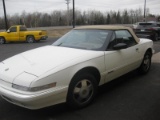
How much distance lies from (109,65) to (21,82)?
1896 mm

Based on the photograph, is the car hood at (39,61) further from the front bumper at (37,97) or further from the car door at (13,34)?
the car door at (13,34)

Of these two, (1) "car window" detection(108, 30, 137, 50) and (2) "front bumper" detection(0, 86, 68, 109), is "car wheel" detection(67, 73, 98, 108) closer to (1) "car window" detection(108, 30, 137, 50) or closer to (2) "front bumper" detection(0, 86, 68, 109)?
(2) "front bumper" detection(0, 86, 68, 109)

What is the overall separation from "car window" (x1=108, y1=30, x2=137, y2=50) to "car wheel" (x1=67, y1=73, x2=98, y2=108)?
3.11ft

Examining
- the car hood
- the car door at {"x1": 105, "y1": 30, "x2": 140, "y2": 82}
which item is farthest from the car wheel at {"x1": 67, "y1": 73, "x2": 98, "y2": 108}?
the car door at {"x1": 105, "y1": 30, "x2": 140, "y2": 82}

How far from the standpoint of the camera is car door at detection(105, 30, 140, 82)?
4.63 m

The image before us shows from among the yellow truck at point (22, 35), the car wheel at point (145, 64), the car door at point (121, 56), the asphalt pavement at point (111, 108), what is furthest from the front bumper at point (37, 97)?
the yellow truck at point (22, 35)

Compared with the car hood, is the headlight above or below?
below

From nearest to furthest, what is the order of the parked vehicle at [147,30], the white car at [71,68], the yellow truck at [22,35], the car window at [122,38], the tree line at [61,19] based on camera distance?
the white car at [71,68], the car window at [122,38], the parked vehicle at [147,30], the yellow truck at [22,35], the tree line at [61,19]

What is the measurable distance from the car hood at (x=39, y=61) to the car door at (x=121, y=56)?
51 centimetres

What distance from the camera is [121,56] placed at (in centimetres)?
494

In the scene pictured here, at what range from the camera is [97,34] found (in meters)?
4.98

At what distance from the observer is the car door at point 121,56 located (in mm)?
4633

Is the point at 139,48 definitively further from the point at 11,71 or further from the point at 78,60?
the point at 11,71

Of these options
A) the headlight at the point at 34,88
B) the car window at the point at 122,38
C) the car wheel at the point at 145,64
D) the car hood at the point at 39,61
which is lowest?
the car wheel at the point at 145,64
